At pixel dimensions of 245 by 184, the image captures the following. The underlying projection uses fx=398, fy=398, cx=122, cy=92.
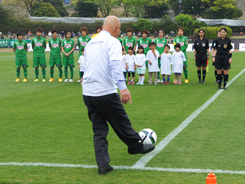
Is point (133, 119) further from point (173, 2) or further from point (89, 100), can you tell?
point (173, 2)

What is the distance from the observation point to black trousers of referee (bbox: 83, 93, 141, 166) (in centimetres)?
520

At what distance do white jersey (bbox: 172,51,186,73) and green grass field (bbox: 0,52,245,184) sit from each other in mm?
2613

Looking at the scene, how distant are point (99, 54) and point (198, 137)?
2.82m

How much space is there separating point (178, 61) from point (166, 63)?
51 centimetres

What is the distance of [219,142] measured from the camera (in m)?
6.68

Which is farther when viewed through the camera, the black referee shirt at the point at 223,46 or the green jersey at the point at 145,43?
the green jersey at the point at 145,43

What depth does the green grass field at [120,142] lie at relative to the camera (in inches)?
201

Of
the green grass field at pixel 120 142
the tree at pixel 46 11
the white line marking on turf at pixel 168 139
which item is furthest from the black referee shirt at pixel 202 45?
the tree at pixel 46 11

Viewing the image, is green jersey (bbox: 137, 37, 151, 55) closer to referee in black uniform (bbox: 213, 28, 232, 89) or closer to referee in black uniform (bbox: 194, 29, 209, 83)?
referee in black uniform (bbox: 194, 29, 209, 83)

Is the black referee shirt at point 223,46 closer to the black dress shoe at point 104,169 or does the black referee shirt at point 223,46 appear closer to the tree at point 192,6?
the black dress shoe at point 104,169

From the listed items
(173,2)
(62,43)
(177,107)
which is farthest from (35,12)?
(177,107)

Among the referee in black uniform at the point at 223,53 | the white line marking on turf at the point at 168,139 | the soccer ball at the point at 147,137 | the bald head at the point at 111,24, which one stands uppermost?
the bald head at the point at 111,24

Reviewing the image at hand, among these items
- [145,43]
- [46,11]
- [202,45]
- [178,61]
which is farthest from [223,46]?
[46,11]

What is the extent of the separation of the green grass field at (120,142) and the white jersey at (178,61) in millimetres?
2613
